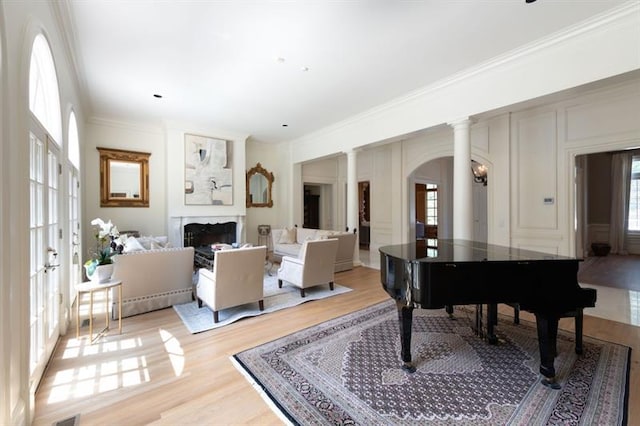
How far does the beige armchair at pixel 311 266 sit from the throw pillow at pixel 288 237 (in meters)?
2.25

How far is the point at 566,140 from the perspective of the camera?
14.4ft

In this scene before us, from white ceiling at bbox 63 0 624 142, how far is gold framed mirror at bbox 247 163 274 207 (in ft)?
10.2

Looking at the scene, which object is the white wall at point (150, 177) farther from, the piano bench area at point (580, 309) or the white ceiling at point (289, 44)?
the piano bench area at point (580, 309)

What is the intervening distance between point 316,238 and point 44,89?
4606 mm

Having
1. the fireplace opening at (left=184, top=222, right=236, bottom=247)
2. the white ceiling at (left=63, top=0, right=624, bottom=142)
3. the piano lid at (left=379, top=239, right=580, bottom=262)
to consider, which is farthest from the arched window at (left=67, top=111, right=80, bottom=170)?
the piano lid at (left=379, top=239, right=580, bottom=262)

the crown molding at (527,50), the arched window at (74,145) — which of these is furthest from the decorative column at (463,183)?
the arched window at (74,145)

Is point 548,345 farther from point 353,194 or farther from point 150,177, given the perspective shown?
point 150,177

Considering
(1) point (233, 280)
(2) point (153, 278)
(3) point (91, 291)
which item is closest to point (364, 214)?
→ (1) point (233, 280)

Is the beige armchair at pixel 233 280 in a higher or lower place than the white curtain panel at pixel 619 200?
lower

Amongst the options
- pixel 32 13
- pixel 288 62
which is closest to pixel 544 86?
pixel 288 62

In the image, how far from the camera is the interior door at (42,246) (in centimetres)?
202

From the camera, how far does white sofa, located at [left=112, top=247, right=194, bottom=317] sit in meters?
3.34

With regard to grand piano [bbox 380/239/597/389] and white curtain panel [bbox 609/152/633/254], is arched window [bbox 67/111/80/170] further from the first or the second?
white curtain panel [bbox 609/152/633/254]

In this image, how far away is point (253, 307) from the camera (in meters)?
3.75
